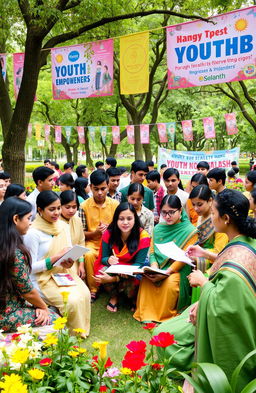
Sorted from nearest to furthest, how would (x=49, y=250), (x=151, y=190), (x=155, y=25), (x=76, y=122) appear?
(x=49, y=250), (x=151, y=190), (x=155, y=25), (x=76, y=122)

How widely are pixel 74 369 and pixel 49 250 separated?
223cm

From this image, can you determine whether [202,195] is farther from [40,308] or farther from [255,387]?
[255,387]

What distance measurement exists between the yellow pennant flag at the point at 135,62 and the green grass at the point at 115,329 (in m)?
4.81

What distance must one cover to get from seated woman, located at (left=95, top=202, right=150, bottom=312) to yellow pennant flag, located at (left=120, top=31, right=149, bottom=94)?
4.05 metres

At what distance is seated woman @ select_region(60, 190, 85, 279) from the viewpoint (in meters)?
4.41

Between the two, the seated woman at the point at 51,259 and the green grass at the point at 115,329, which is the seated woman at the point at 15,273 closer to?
the seated woman at the point at 51,259

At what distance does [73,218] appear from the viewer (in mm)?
4664

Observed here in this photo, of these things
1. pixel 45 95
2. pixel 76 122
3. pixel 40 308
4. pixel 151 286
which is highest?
pixel 45 95

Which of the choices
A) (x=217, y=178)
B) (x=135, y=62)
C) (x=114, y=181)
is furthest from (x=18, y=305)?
(x=135, y=62)

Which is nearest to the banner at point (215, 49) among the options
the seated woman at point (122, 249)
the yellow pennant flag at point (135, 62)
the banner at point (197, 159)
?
the yellow pennant flag at point (135, 62)

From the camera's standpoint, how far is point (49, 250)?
3879mm

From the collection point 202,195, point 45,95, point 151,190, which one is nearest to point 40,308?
point 202,195

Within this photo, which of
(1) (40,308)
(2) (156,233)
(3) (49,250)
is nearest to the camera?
(1) (40,308)

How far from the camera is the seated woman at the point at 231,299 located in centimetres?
236
